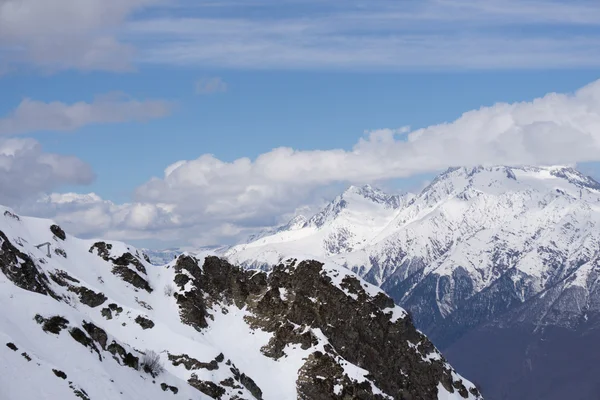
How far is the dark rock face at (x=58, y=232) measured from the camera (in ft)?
628

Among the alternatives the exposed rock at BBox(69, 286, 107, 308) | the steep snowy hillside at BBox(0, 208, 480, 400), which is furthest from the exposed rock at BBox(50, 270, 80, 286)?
the exposed rock at BBox(69, 286, 107, 308)

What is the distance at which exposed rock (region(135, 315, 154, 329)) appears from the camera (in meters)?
163

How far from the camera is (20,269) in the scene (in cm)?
13512

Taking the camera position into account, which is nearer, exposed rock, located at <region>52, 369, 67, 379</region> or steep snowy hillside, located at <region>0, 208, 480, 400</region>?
exposed rock, located at <region>52, 369, 67, 379</region>

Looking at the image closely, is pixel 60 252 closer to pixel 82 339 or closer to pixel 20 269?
pixel 20 269

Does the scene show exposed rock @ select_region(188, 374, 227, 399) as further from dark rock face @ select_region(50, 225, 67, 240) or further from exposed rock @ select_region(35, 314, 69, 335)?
exposed rock @ select_region(35, 314, 69, 335)

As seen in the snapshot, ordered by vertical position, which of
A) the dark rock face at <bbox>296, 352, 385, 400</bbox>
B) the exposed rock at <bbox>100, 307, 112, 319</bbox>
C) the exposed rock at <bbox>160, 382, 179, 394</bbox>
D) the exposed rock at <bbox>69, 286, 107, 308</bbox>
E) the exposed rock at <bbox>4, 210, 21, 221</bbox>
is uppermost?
the exposed rock at <bbox>4, 210, 21, 221</bbox>

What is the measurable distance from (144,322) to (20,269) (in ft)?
115

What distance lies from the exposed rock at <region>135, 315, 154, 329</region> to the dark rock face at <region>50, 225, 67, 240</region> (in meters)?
41.6

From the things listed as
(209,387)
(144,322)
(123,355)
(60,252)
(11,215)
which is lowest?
(209,387)

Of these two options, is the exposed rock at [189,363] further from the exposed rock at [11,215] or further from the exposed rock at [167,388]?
the exposed rock at [167,388]

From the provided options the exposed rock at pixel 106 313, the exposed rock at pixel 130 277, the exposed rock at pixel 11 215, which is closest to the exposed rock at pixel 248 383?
the exposed rock at pixel 106 313

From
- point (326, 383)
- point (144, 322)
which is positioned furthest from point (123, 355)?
point (326, 383)

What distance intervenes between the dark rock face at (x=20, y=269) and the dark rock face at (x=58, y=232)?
147ft
